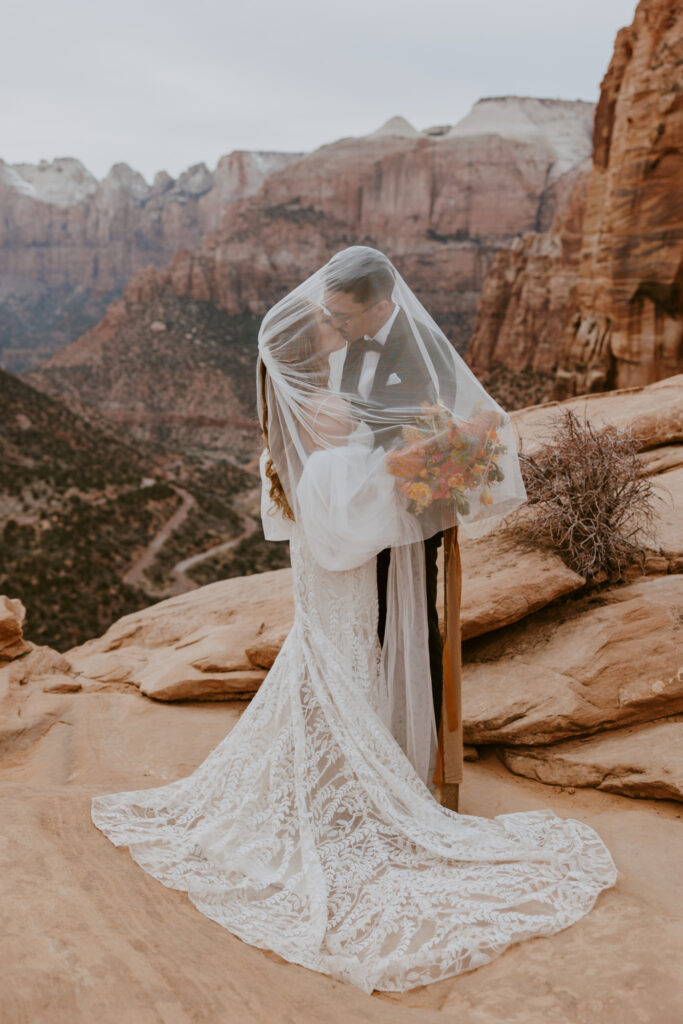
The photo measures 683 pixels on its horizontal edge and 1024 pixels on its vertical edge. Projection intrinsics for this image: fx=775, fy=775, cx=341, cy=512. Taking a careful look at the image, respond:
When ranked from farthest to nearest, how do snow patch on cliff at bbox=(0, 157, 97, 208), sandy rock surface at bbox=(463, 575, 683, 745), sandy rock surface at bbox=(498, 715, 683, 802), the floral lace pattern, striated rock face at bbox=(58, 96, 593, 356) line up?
snow patch on cliff at bbox=(0, 157, 97, 208) < striated rock face at bbox=(58, 96, 593, 356) < sandy rock surface at bbox=(463, 575, 683, 745) < sandy rock surface at bbox=(498, 715, 683, 802) < the floral lace pattern

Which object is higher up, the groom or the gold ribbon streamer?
the groom

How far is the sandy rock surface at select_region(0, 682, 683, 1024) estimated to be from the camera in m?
2.14

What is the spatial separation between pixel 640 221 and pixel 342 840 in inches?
997

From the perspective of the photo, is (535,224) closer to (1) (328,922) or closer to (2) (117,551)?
(2) (117,551)

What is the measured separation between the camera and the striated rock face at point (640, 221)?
918 inches

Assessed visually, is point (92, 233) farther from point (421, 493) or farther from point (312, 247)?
point (421, 493)

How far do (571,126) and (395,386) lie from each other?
435 feet

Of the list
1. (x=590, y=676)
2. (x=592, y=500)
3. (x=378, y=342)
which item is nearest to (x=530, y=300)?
(x=592, y=500)

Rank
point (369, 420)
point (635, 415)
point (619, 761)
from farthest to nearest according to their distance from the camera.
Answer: point (635, 415), point (619, 761), point (369, 420)

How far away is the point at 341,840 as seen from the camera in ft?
10.9

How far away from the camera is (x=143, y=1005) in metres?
2.09

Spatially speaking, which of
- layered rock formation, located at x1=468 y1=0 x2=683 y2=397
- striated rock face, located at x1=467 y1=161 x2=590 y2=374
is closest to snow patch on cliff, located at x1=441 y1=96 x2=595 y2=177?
striated rock face, located at x1=467 y1=161 x2=590 y2=374

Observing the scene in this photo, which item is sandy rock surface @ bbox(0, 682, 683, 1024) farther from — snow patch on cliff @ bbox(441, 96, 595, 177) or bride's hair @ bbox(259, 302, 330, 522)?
snow patch on cliff @ bbox(441, 96, 595, 177)

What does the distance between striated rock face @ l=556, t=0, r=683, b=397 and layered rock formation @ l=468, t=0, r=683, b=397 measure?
32 millimetres
